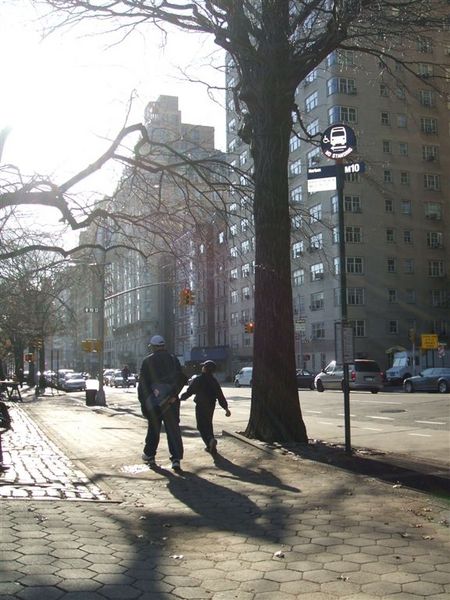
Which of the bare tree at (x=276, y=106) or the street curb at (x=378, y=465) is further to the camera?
the bare tree at (x=276, y=106)

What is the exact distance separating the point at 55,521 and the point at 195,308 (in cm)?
8605

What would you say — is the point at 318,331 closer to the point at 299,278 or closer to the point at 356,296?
the point at 356,296

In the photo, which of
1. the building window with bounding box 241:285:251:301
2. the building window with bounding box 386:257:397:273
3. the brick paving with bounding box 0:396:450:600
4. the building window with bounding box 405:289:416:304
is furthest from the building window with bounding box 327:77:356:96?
the brick paving with bounding box 0:396:450:600

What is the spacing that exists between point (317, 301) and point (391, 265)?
760cm

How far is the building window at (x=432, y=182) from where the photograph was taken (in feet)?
197

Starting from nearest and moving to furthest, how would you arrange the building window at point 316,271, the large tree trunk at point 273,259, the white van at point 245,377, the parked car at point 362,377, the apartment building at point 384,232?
the large tree trunk at point 273,259 → the parked car at point 362,377 → the white van at point 245,377 → the apartment building at point 384,232 → the building window at point 316,271

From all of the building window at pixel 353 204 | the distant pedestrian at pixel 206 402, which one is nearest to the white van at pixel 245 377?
the building window at pixel 353 204

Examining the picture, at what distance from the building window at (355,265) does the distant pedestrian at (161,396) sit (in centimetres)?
4938

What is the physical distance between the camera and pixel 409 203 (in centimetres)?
5938

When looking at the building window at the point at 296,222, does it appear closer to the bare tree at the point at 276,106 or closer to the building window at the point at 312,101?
the bare tree at the point at 276,106

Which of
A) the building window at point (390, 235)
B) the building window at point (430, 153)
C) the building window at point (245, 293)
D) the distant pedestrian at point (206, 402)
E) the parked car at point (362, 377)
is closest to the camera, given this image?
the distant pedestrian at point (206, 402)

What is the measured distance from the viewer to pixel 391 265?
5841 cm

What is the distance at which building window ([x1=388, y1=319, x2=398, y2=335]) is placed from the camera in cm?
5766

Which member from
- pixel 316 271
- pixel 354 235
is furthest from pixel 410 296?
pixel 316 271
